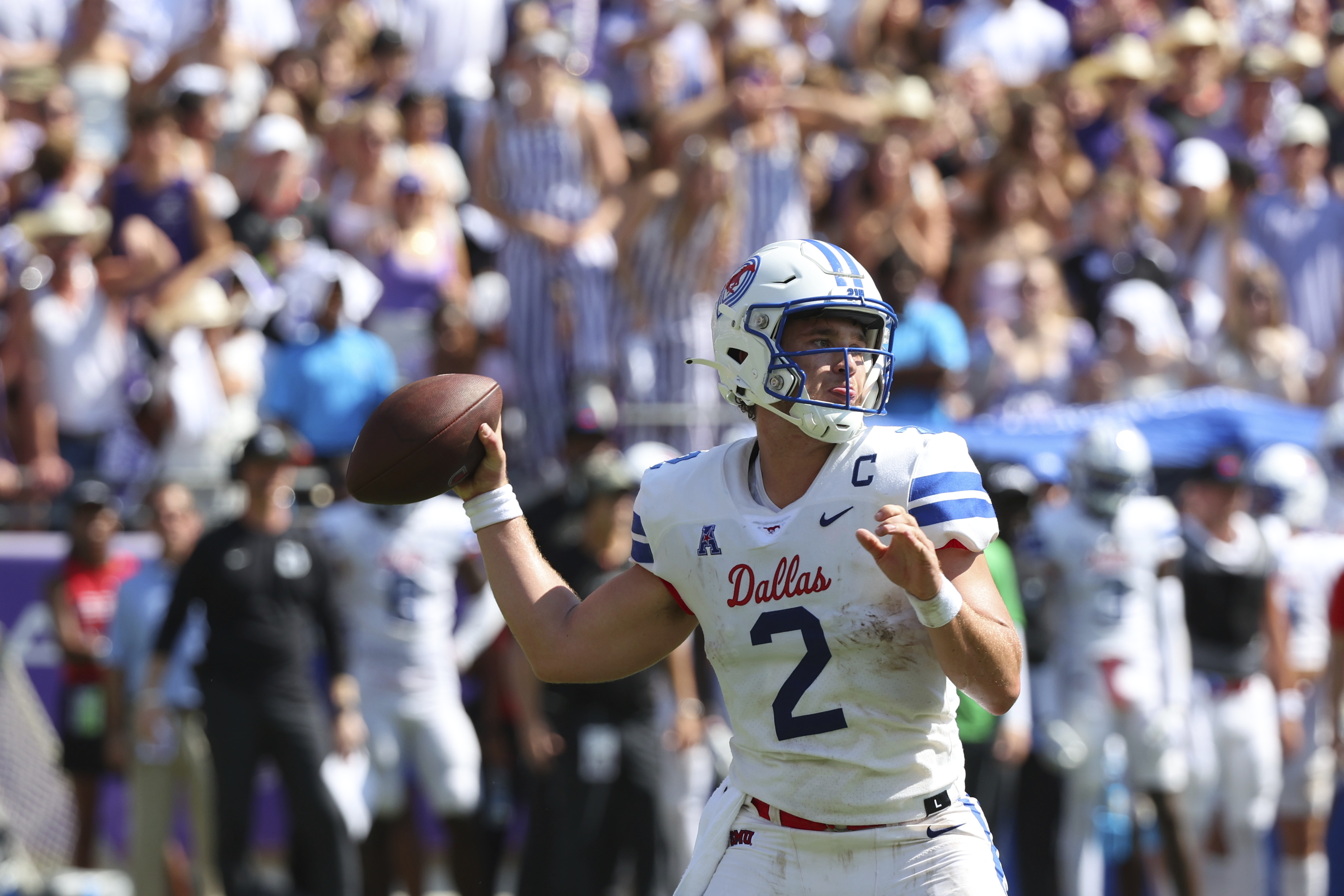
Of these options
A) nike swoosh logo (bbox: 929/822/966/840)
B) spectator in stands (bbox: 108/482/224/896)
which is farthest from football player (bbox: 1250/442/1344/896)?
nike swoosh logo (bbox: 929/822/966/840)

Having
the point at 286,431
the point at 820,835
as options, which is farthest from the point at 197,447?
the point at 820,835

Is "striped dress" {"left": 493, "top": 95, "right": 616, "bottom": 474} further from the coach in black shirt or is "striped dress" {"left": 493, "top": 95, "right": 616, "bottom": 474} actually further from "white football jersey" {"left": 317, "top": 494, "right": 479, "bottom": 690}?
the coach in black shirt

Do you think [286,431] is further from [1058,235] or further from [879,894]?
[879,894]

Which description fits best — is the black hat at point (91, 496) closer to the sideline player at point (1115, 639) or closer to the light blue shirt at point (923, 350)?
the light blue shirt at point (923, 350)

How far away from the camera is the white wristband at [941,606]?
3217 mm

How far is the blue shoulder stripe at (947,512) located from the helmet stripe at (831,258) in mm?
525

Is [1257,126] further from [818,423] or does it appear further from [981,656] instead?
[981,656]

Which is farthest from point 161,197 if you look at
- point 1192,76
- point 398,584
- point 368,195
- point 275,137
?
point 1192,76

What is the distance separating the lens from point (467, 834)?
317 inches

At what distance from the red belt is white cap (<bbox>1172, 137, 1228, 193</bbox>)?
8.08 metres

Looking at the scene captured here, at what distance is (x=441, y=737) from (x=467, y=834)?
0.48 meters

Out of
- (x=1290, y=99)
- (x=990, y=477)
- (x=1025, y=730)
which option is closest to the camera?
(x=1025, y=730)

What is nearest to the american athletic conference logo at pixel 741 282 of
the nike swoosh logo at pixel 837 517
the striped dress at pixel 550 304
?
A: the nike swoosh logo at pixel 837 517

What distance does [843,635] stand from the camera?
3.47 metres
